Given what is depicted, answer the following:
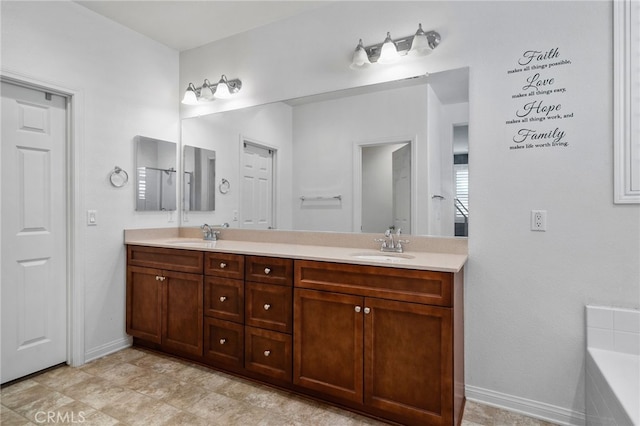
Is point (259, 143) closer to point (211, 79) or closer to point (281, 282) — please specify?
point (211, 79)

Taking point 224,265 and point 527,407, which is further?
point 224,265

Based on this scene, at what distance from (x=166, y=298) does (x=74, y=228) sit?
84 cm

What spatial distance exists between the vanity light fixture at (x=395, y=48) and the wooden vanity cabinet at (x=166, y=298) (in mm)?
1765

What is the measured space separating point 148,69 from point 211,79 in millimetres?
543

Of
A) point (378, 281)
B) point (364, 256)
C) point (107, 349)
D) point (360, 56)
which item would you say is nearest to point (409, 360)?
point (378, 281)

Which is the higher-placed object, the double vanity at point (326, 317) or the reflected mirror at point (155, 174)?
the reflected mirror at point (155, 174)

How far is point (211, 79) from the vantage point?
3.10m

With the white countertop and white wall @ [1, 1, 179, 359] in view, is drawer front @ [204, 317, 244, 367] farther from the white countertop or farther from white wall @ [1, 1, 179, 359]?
white wall @ [1, 1, 179, 359]

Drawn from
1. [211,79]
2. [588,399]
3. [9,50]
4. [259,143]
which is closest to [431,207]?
[588,399]

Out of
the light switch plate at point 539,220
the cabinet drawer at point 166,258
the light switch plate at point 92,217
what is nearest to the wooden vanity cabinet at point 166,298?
the cabinet drawer at point 166,258

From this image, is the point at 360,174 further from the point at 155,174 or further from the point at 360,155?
the point at 155,174

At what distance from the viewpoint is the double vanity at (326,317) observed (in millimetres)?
1665

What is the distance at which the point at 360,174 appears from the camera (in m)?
2.44

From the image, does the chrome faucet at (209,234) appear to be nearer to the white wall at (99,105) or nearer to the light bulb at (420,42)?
the white wall at (99,105)
